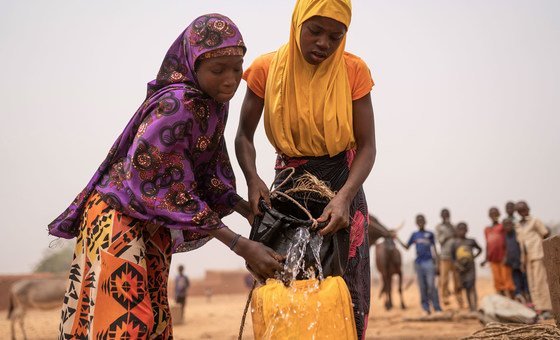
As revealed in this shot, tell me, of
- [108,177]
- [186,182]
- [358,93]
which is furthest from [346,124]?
[108,177]

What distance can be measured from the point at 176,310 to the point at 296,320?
12.5 meters

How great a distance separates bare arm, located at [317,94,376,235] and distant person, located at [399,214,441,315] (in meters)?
10.7

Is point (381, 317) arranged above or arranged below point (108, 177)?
below

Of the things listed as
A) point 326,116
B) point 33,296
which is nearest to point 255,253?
point 326,116

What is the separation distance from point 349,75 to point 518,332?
2176mm

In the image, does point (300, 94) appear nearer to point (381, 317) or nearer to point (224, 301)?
point (381, 317)

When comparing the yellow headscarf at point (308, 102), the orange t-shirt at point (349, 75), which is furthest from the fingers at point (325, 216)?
the orange t-shirt at point (349, 75)

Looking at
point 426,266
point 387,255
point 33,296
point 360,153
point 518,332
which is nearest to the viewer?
point 360,153

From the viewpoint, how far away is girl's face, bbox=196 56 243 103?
3240mm

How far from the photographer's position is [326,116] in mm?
3494

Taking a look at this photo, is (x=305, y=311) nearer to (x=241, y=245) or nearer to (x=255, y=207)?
(x=241, y=245)

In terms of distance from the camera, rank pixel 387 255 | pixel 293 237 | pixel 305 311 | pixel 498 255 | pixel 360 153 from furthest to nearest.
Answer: pixel 387 255, pixel 498 255, pixel 360 153, pixel 293 237, pixel 305 311

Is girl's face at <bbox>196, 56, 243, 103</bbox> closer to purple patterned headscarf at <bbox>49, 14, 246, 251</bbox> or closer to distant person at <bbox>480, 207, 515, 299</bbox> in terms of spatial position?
purple patterned headscarf at <bbox>49, 14, 246, 251</bbox>

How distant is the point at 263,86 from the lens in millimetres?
3754
